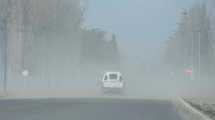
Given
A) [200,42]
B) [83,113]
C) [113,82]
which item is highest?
[200,42]

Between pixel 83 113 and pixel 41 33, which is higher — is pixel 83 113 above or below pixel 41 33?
below

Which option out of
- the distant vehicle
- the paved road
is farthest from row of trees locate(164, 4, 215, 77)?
the paved road

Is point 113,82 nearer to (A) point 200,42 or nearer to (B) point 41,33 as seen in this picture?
(B) point 41,33

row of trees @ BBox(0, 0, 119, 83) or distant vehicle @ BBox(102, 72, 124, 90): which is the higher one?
row of trees @ BBox(0, 0, 119, 83)

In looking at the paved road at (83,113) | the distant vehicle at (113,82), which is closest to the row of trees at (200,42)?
the distant vehicle at (113,82)

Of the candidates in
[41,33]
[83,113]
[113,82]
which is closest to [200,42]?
[41,33]

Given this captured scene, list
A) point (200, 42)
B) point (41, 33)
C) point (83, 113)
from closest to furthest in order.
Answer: point (83, 113) < point (41, 33) < point (200, 42)

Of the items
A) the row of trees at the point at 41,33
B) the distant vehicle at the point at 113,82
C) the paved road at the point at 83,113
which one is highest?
the row of trees at the point at 41,33

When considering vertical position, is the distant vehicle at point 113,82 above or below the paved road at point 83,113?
below

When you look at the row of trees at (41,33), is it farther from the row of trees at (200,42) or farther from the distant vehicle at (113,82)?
the row of trees at (200,42)

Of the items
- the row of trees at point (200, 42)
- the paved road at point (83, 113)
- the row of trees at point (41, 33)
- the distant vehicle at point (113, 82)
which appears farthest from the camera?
the row of trees at point (200, 42)

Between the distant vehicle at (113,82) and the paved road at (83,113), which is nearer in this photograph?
the paved road at (83,113)

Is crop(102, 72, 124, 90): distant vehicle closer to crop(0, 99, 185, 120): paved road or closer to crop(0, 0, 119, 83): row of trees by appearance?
crop(0, 0, 119, 83): row of trees

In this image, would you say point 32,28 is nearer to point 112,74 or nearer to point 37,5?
point 37,5
